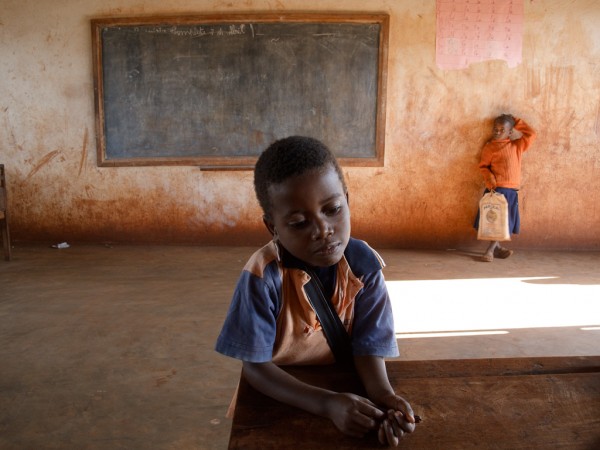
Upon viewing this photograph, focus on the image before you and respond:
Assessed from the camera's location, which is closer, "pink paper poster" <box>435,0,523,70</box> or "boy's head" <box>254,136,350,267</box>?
"boy's head" <box>254,136,350,267</box>

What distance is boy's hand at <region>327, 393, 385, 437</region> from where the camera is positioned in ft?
2.06

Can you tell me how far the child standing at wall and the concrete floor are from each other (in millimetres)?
342

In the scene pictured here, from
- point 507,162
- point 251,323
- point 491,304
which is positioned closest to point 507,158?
point 507,162

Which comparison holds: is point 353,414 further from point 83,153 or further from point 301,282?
point 83,153

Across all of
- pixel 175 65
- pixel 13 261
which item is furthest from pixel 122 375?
pixel 175 65

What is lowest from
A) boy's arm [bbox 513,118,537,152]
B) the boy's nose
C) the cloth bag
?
the cloth bag

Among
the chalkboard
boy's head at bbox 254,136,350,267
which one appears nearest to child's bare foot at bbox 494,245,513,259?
the chalkboard

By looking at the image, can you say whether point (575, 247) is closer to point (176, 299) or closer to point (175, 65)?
point (176, 299)

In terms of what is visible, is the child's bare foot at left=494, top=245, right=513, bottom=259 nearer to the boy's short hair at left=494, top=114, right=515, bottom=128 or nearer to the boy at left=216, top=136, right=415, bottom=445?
the boy's short hair at left=494, top=114, right=515, bottom=128

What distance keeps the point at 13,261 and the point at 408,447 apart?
430 centimetres

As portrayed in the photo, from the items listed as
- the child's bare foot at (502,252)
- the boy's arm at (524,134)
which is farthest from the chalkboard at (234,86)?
the child's bare foot at (502,252)

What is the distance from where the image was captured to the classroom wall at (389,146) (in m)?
4.40

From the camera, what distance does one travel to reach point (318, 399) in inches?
27.1

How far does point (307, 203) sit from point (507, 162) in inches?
156
